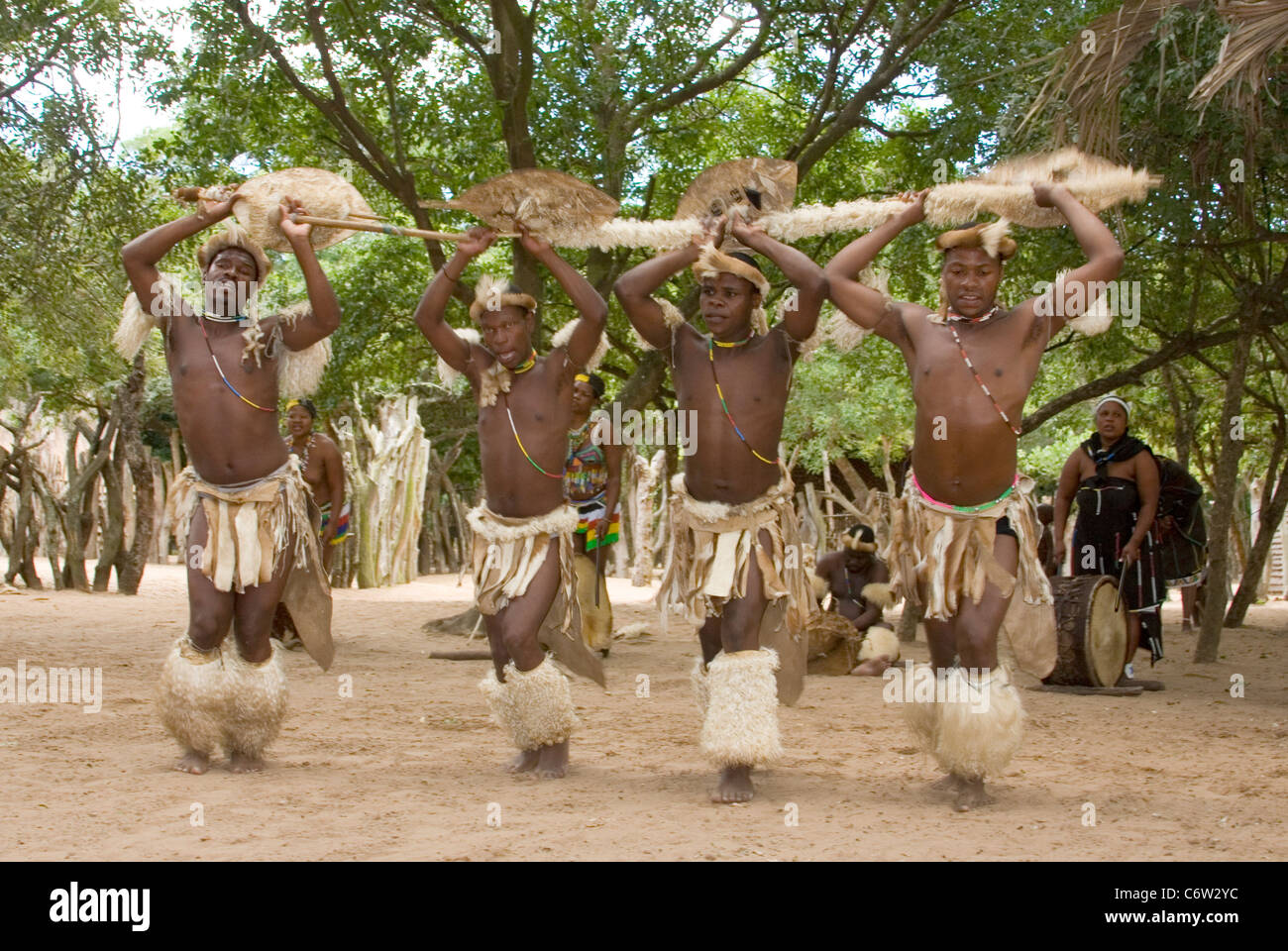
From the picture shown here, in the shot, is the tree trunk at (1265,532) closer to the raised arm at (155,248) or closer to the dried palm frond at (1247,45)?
the dried palm frond at (1247,45)

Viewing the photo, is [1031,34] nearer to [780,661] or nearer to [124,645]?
[780,661]

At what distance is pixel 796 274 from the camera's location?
15.6 feet

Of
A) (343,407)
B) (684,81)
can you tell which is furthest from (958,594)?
(343,407)

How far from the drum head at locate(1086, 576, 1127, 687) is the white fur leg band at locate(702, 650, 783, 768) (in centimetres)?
374

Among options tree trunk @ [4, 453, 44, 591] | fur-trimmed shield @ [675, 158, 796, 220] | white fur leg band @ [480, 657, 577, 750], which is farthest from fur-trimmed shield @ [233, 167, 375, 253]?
tree trunk @ [4, 453, 44, 591]

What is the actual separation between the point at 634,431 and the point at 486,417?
5.38 meters

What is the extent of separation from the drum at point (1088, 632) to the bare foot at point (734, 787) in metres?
3.64

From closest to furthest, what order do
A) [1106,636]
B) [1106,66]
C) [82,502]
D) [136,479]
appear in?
[1106,66], [1106,636], [136,479], [82,502]

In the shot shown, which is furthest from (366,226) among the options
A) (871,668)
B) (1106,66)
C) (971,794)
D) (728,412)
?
(871,668)

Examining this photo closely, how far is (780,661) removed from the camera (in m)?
4.98

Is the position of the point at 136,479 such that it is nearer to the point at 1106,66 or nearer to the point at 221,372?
the point at 221,372

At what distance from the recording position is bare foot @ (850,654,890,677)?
344 inches

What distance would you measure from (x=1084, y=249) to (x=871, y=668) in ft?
15.5

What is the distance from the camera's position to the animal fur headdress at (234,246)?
512cm
